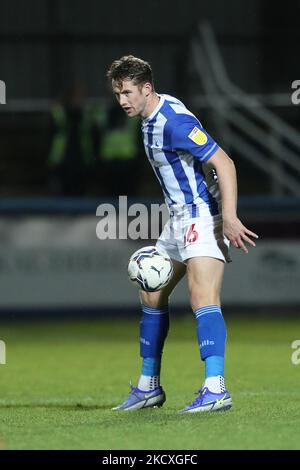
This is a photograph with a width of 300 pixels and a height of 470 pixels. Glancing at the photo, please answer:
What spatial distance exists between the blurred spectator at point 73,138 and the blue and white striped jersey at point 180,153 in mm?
8288

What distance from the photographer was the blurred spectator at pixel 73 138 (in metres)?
15.6

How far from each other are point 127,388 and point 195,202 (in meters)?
2.26

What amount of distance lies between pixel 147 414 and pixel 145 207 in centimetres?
682

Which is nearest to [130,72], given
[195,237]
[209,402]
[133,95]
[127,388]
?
[133,95]

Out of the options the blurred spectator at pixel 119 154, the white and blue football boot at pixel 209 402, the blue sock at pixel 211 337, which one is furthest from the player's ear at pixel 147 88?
the blurred spectator at pixel 119 154

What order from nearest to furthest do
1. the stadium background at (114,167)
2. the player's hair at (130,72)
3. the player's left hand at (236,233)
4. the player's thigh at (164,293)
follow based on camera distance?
the player's left hand at (236,233) → the player's hair at (130,72) → the player's thigh at (164,293) → the stadium background at (114,167)

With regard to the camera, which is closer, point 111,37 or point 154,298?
point 154,298

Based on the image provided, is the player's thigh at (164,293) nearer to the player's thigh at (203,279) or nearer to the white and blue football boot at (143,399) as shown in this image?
the player's thigh at (203,279)

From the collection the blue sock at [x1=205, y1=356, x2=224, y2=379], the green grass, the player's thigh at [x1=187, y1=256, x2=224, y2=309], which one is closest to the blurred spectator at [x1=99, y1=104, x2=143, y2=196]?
the green grass

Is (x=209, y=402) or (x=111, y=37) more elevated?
(x=111, y=37)

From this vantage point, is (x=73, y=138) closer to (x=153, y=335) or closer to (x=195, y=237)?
(x=153, y=335)

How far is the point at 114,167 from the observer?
15688 mm

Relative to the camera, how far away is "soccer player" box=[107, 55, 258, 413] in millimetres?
6957

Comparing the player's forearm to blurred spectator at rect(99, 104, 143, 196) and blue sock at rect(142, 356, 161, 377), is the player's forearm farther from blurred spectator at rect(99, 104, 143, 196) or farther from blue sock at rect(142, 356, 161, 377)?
blurred spectator at rect(99, 104, 143, 196)
